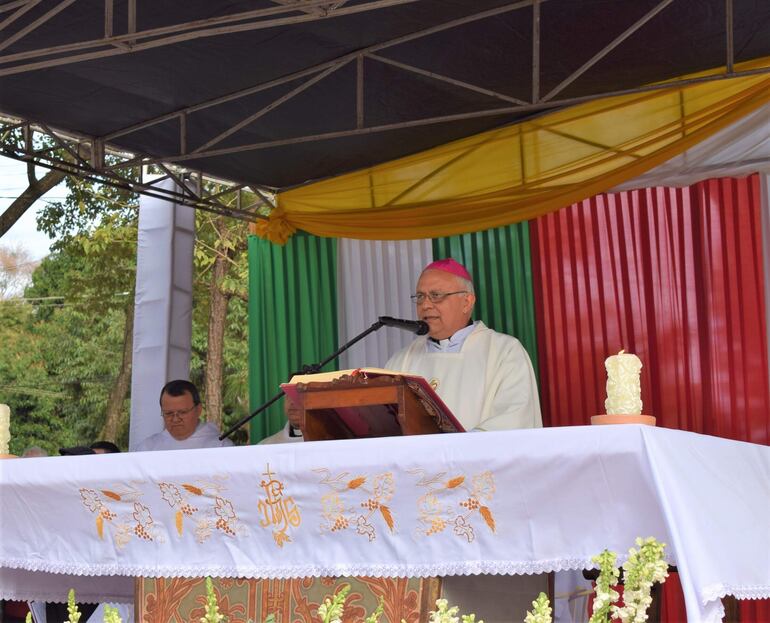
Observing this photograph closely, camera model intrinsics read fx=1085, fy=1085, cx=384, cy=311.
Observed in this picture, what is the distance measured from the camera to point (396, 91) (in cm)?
567

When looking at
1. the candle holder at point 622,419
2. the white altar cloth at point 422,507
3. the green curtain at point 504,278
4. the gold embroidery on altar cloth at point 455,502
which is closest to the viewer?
the white altar cloth at point 422,507

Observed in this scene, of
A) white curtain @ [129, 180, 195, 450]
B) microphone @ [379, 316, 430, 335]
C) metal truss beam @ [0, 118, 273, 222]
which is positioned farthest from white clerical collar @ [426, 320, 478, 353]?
white curtain @ [129, 180, 195, 450]

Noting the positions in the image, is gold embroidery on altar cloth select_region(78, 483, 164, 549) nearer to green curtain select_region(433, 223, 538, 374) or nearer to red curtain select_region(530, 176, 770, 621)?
red curtain select_region(530, 176, 770, 621)

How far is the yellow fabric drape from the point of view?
5312mm

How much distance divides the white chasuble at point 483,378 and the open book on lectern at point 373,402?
0.79 metres

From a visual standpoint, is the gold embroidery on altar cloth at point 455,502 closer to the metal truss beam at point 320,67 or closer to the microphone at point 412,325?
the microphone at point 412,325

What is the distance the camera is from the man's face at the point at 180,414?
6094 millimetres

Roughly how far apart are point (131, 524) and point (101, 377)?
18.0m

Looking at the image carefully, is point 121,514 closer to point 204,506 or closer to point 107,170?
point 204,506

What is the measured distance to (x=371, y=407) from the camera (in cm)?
299

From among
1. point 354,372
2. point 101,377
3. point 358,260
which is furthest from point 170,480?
point 101,377

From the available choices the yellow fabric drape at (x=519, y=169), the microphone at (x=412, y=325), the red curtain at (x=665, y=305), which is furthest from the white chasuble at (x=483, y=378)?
the yellow fabric drape at (x=519, y=169)

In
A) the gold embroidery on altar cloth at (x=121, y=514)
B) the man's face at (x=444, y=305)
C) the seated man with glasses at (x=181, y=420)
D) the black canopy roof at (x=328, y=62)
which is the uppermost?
the black canopy roof at (x=328, y=62)

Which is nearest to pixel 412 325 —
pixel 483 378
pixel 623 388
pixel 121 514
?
pixel 483 378
